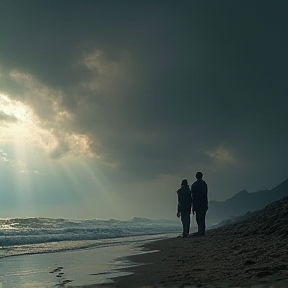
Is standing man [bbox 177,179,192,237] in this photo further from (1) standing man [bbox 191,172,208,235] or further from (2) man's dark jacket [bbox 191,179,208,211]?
(2) man's dark jacket [bbox 191,179,208,211]

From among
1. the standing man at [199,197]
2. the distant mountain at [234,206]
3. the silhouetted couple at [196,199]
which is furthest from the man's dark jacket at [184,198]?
the distant mountain at [234,206]

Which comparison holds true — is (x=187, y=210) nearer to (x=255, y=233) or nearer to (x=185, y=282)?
(x=255, y=233)

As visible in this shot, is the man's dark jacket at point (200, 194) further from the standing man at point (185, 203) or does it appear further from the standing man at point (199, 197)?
the standing man at point (185, 203)

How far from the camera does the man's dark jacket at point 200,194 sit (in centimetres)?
1739

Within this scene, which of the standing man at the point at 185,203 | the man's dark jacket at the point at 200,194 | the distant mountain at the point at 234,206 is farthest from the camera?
the distant mountain at the point at 234,206

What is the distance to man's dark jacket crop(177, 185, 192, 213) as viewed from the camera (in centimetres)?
1877

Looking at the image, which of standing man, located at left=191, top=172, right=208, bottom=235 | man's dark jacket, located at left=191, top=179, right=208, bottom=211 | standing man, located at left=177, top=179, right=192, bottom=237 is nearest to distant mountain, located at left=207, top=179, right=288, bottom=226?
standing man, located at left=177, top=179, right=192, bottom=237

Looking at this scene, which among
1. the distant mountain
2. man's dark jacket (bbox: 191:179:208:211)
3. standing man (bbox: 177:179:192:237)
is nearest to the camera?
man's dark jacket (bbox: 191:179:208:211)

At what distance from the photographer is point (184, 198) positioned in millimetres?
18766

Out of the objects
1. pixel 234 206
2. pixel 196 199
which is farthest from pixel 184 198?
pixel 234 206

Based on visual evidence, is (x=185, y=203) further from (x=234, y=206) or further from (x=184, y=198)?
(x=234, y=206)

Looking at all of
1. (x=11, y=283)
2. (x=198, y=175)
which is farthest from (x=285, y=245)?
(x=198, y=175)

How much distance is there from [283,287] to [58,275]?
18.1ft

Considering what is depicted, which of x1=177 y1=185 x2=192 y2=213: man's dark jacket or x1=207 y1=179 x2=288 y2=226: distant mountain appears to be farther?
x1=207 y1=179 x2=288 y2=226: distant mountain
